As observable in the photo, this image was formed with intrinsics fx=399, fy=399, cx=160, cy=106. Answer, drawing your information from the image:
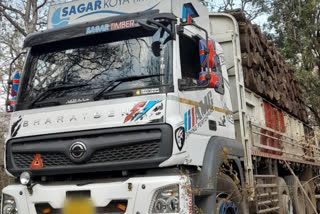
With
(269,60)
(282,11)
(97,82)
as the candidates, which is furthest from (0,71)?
(282,11)

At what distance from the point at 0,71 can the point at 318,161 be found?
424 inches

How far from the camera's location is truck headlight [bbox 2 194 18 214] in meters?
4.19

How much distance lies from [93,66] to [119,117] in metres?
0.75

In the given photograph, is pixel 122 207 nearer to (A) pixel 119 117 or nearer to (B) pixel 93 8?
(A) pixel 119 117

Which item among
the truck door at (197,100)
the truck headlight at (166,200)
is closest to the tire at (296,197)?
the truck door at (197,100)

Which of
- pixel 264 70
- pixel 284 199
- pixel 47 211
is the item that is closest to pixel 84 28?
pixel 47 211

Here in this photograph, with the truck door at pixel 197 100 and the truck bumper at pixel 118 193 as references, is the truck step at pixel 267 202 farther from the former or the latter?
the truck bumper at pixel 118 193

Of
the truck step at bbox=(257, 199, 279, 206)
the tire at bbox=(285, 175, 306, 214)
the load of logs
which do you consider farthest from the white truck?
the tire at bbox=(285, 175, 306, 214)

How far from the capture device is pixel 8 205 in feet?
13.9

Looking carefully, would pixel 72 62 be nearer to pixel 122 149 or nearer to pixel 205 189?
pixel 122 149

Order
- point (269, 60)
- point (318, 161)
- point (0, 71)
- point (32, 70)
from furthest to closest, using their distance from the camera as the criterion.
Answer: point (0, 71) < point (318, 161) < point (269, 60) < point (32, 70)

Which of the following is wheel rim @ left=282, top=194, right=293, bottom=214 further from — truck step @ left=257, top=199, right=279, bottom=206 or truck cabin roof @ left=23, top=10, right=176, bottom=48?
truck cabin roof @ left=23, top=10, right=176, bottom=48

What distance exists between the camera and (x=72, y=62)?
4.45 m

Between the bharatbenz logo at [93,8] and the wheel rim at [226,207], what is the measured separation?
2.32m
